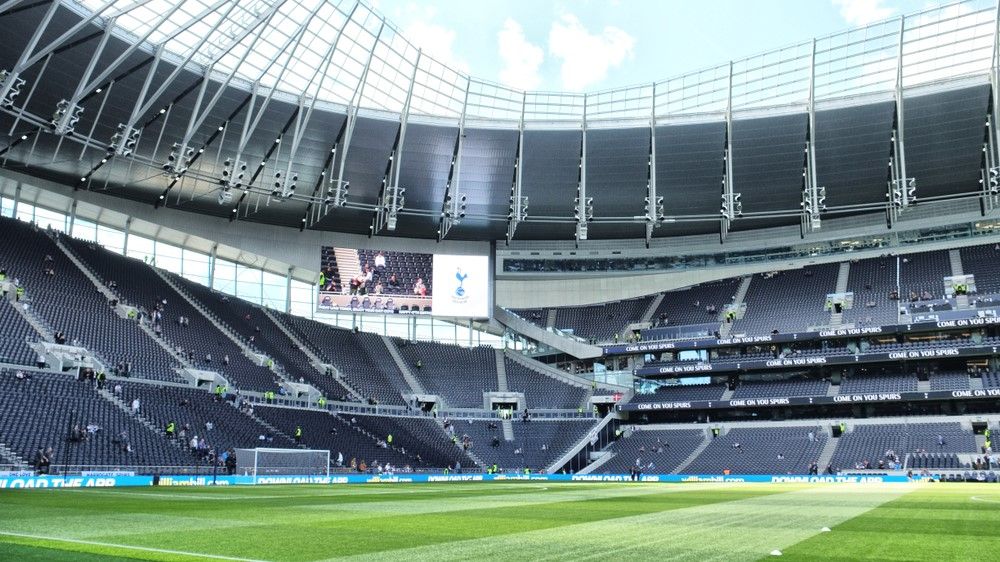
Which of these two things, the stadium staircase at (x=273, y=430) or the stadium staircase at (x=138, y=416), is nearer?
the stadium staircase at (x=138, y=416)

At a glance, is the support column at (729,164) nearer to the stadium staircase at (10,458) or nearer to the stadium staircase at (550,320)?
the stadium staircase at (550,320)

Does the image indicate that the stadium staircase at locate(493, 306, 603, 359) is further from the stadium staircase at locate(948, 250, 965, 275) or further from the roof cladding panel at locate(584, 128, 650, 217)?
the stadium staircase at locate(948, 250, 965, 275)

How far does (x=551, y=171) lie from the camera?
201ft

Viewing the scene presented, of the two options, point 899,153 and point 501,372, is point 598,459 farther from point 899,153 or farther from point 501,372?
point 899,153

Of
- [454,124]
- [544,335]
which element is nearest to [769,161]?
[454,124]

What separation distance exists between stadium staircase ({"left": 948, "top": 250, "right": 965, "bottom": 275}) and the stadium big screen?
37.2 meters

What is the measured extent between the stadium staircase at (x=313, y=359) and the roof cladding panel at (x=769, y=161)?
34022 mm

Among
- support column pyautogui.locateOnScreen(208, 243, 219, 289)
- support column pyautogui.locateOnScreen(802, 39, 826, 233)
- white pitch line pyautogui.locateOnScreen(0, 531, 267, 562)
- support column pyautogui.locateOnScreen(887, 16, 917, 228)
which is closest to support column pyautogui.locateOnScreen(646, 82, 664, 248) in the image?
support column pyautogui.locateOnScreen(802, 39, 826, 233)

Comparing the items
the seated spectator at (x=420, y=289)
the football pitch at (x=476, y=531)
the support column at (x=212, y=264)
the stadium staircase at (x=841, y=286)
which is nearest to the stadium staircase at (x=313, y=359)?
the support column at (x=212, y=264)

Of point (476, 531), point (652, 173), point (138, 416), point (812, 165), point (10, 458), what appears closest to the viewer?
point (476, 531)

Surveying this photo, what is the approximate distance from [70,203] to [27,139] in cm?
710

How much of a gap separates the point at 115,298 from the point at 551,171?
3201 cm

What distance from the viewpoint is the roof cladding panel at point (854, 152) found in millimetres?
54719

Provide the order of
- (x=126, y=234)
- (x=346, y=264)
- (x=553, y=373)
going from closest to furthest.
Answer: (x=126, y=234), (x=346, y=264), (x=553, y=373)
